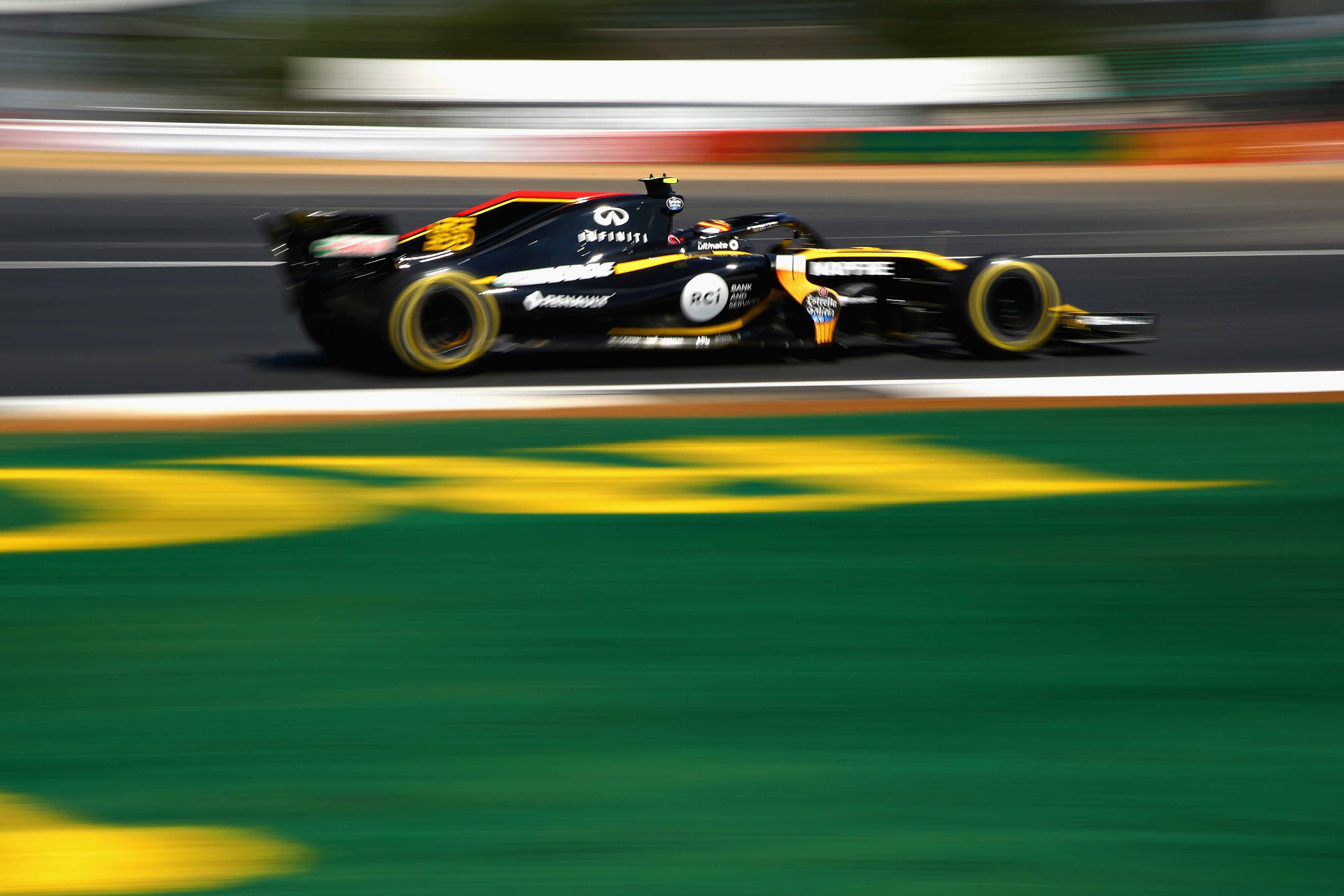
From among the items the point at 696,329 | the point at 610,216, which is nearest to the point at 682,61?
the point at 610,216

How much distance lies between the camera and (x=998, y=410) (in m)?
7.10

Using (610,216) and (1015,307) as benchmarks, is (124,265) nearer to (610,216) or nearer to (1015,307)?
(610,216)

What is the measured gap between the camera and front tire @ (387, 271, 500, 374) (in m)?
7.60

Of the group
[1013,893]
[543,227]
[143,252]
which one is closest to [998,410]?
[543,227]

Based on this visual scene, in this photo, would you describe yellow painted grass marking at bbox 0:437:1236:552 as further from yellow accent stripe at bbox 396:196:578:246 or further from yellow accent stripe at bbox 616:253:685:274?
yellow accent stripe at bbox 396:196:578:246

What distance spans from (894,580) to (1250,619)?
38.7 inches

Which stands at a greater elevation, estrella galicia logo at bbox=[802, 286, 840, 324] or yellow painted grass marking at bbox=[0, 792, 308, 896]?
estrella galicia logo at bbox=[802, 286, 840, 324]

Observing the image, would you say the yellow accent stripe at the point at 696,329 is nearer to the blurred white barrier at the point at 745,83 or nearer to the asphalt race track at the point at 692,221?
the asphalt race track at the point at 692,221

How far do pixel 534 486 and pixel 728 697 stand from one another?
2186 millimetres

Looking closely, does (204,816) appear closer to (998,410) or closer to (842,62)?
(998,410)

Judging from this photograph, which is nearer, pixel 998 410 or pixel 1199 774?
pixel 1199 774

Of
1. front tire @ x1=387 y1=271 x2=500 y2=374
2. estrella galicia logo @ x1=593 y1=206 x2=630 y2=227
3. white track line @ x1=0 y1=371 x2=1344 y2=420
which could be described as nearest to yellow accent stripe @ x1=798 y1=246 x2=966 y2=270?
white track line @ x1=0 y1=371 x2=1344 y2=420

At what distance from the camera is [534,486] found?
5.63 metres

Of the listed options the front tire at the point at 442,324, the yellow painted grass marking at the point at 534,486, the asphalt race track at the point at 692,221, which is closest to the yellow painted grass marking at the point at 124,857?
the yellow painted grass marking at the point at 534,486
